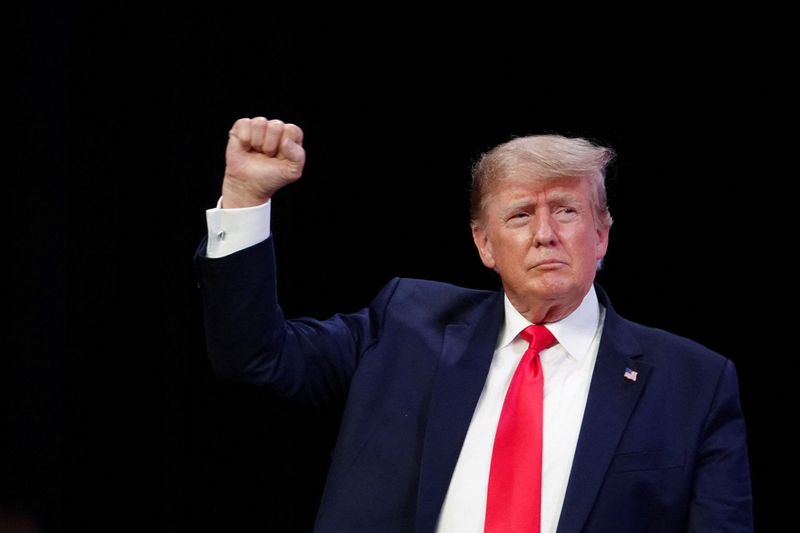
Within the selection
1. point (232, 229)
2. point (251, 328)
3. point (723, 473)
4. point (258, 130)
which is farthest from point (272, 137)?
point (723, 473)

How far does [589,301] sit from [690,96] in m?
0.76

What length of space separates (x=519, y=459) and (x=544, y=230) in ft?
1.40

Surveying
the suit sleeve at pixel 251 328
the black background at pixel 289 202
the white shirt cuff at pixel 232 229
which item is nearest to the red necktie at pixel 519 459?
the suit sleeve at pixel 251 328

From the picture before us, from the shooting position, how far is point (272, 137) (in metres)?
1.62

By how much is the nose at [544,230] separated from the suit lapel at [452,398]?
0.18 meters

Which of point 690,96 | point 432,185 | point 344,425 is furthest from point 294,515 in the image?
point 690,96

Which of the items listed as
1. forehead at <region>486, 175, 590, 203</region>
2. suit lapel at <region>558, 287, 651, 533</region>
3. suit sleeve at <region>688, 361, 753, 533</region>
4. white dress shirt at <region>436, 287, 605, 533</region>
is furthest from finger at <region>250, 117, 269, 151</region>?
suit sleeve at <region>688, 361, 753, 533</region>

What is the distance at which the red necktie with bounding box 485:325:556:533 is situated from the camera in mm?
1697

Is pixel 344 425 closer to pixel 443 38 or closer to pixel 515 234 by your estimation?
pixel 515 234

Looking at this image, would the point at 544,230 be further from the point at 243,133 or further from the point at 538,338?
the point at 243,133

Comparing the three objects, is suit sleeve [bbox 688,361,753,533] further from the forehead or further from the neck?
the forehead

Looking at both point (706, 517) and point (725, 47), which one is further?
point (725, 47)

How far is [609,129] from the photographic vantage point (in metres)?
2.44

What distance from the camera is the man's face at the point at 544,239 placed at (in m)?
1.84
